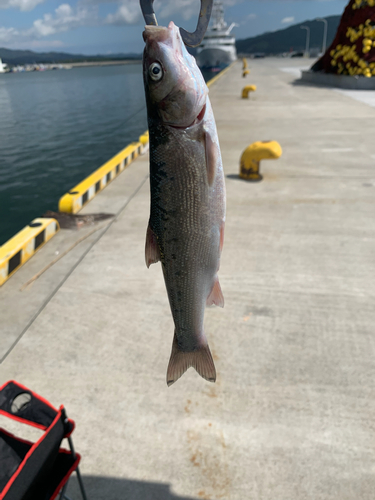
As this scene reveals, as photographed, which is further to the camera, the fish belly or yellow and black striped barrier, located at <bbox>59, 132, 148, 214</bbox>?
yellow and black striped barrier, located at <bbox>59, 132, 148, 214</bbox>

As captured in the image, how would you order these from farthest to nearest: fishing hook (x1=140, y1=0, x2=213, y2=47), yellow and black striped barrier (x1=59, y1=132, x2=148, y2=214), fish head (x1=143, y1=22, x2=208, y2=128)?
yellow and black striped barrier (x1=59, y1=132, x2=148, y2=214), fish head (x1=143, y1=22, x2=208, y2=128), fishing hook (x1=140, y1=0, x2=213, y2=47)

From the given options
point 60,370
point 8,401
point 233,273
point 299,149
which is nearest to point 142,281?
point 233,273

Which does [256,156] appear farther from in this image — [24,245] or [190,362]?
[190,362]

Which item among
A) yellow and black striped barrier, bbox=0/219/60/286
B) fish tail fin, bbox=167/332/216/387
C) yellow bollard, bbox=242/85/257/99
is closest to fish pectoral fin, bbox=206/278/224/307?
fish tail fin, bbox=167/332/216/387

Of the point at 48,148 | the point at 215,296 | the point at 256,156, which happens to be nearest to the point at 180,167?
the point at 215,296

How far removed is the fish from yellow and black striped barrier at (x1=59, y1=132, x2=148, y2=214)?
227 inches

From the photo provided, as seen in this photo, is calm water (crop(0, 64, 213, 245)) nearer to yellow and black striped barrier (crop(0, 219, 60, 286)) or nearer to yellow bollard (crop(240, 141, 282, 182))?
yellow and black striped barrier (crop(0, 219, 60, 286))

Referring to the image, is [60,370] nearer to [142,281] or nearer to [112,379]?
[112,379]

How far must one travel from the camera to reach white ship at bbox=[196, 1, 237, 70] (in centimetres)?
7650

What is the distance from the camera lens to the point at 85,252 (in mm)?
5727

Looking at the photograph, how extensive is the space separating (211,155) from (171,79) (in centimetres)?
33

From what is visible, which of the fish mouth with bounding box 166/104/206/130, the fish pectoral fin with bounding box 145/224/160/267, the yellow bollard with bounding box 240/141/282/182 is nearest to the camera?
the fish mouth with bounding box 166/104/206/130

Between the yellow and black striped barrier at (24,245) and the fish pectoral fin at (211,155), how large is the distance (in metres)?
4.36

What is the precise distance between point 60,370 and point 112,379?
553 mm
